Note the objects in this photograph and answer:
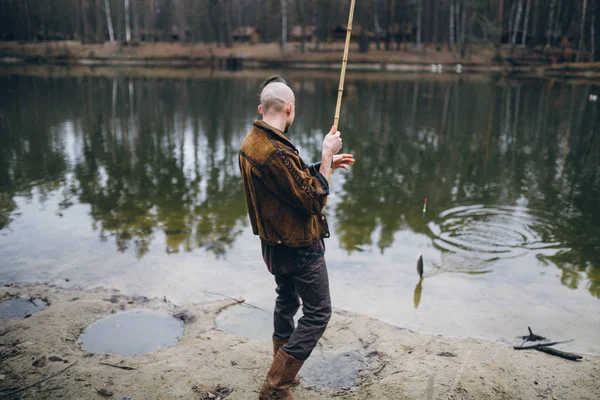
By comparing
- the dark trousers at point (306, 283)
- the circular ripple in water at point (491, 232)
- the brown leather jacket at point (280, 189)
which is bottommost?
the circular ripple in water at point (491, 232)

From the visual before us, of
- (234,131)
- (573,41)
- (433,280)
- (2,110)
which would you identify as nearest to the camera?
(433,280)

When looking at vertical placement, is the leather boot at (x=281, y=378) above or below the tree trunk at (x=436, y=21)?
below

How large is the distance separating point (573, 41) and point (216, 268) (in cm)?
5403

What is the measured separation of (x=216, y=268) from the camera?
5984 millimetres

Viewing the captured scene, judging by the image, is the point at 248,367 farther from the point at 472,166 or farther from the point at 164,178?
the point at 472,166

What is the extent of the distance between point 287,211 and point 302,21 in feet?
199

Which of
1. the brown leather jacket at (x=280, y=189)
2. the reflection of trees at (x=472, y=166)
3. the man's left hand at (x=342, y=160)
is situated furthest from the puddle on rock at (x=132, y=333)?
the reflection of trees at (x=472, y=166)

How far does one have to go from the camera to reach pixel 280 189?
3.00 meters

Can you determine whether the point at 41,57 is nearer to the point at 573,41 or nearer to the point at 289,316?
the point at 573,41

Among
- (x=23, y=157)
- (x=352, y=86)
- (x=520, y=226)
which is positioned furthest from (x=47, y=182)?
(x=352, y=86)

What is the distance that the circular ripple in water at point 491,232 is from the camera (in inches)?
269

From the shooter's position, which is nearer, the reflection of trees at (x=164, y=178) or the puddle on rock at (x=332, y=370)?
the puddle on rock at (x=332, y=370)

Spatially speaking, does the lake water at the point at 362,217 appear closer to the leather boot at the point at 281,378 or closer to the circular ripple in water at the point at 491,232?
the circular ripple in water at the point at 491,232

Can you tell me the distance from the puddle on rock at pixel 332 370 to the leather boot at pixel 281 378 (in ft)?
1.16
